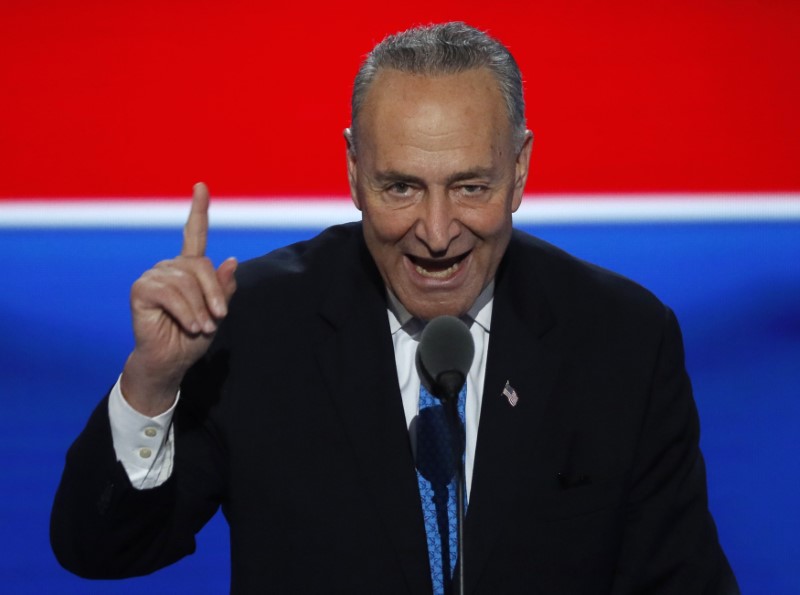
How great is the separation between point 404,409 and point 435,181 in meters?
0.35

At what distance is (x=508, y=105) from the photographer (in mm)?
1691

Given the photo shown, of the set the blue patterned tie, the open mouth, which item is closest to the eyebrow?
the open mouth

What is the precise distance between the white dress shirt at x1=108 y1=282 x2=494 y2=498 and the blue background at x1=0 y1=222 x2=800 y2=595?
0.79 m

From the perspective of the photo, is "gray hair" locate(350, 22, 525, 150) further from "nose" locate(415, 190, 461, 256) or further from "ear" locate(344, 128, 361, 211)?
"nose" locate(415, 190, 461, 256)

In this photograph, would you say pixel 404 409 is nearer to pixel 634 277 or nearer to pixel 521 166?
pixel 521 166

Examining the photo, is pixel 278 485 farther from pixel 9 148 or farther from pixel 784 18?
pixel 784 18

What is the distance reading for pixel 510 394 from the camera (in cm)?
174

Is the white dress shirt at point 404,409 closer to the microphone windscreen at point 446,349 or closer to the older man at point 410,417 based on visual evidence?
the older man at point 410,417

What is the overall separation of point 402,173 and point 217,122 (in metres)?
1.03

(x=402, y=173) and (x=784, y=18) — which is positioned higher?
(x=784, y=18)

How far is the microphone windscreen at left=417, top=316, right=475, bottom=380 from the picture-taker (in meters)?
1.29

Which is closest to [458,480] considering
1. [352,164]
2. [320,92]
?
[352,164]

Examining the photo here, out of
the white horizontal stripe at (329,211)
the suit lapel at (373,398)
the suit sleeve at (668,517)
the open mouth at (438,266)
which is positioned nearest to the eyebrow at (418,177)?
the open mouth at (438,266)

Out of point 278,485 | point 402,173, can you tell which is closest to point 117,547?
point 278,485
